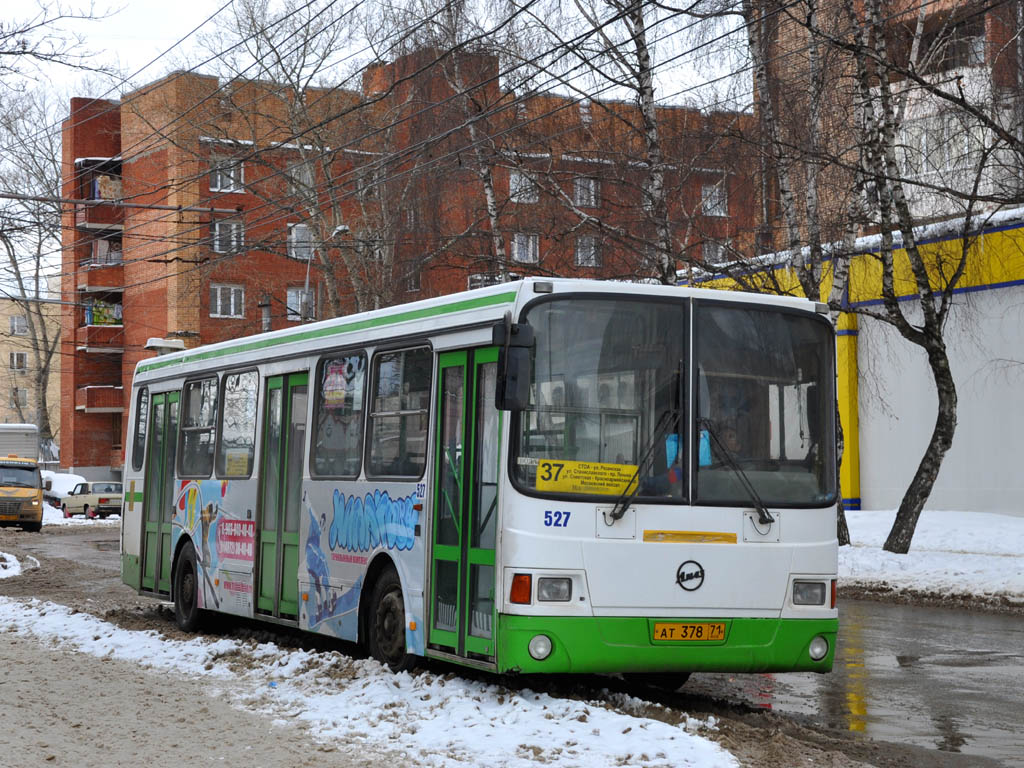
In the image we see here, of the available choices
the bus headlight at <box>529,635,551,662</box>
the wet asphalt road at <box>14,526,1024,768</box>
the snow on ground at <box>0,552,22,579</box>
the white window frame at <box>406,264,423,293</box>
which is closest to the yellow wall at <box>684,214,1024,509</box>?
the white window frame at <box>406,264,423,293</box>

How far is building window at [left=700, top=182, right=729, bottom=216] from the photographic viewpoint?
25.0m

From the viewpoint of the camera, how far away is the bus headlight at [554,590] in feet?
31.5

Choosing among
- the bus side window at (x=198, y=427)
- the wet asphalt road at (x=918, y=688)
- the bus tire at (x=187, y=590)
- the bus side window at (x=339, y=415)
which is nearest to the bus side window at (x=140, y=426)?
the bus side window at (x=198, y=427)

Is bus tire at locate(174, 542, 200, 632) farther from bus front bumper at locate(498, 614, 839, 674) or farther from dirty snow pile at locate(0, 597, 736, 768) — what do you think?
bus front bumper at locate(498, 614, 839, 674)

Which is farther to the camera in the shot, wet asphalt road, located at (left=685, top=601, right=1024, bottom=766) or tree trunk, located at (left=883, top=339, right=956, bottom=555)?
tree trunk, located at (left=883, top=339, right=956, bottom=555)

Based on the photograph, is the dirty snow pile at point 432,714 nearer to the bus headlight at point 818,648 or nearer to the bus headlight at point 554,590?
the bus headlight at point 554,590

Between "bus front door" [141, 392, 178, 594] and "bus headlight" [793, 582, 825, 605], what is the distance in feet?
28.5

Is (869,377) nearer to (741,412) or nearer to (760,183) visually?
(760,183)

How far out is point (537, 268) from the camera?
1029 inches

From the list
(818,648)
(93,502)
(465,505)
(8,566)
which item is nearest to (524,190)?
(8,566)

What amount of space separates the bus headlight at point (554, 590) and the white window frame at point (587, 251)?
17126 mm

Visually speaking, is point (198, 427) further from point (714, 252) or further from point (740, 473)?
point (714, 252)

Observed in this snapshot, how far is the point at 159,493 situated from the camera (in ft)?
57.2

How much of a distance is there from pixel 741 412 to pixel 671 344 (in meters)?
0.67
